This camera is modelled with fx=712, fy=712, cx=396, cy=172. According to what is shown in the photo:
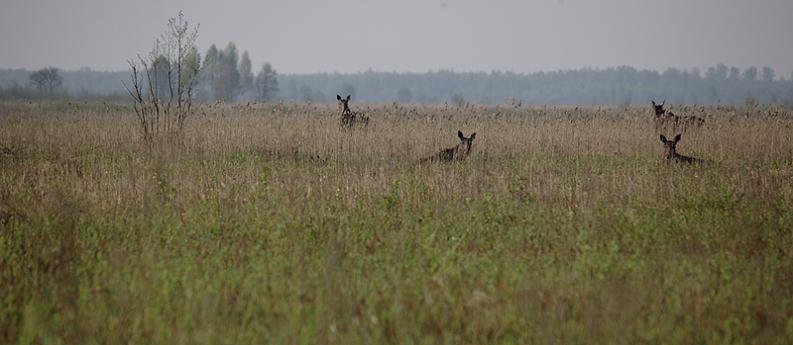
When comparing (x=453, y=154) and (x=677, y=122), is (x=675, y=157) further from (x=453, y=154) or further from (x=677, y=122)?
(x=677, y=122)

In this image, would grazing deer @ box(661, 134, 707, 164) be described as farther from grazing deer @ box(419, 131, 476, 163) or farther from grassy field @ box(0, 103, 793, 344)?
grazing deer @ box(419, 131, 476, 163)

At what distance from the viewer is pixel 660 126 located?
1947 cm

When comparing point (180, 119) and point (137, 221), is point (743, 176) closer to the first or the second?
point (137, 221)

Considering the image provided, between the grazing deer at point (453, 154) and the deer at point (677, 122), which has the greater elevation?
the deer at point (677, 122)

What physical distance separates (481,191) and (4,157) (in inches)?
368

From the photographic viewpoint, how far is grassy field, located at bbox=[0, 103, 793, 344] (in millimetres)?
4828

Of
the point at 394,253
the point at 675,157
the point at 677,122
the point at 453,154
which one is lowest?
the point at 394,253

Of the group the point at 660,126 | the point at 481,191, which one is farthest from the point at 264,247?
the point at 660,126

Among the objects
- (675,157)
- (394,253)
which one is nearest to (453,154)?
(675,157)

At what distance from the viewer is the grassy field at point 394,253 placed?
4828mm

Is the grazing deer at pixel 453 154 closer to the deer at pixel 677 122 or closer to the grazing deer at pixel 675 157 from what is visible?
the grazing deer at pixel 675 157

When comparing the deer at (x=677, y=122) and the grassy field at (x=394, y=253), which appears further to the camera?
the deer at (x=677, y=122)

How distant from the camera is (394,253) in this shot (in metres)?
6.71

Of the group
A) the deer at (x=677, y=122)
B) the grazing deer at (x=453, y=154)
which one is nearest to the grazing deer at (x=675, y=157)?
the grazing deer at (x=453, y=154)
